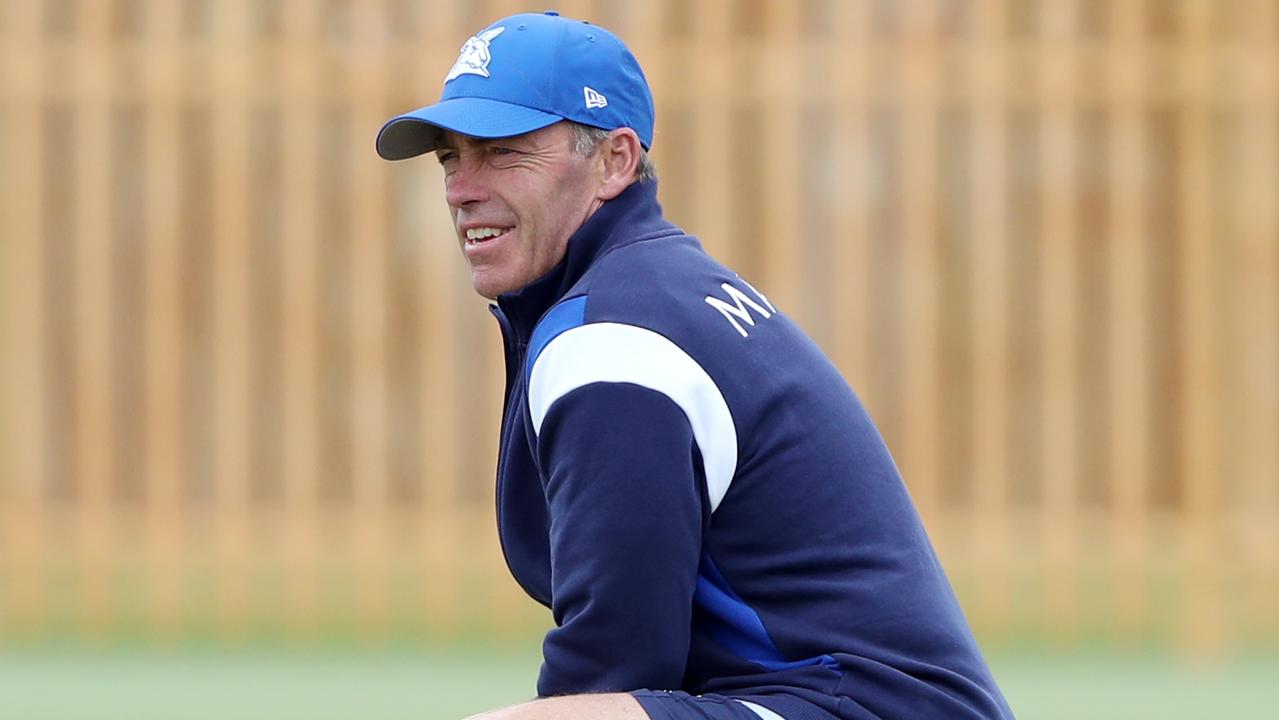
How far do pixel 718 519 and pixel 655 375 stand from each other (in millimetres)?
258

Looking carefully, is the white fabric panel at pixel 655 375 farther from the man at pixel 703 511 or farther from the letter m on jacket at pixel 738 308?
the letter m on jacket at pixel 738 308

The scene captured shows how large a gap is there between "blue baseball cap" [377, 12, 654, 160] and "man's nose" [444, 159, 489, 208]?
97mm

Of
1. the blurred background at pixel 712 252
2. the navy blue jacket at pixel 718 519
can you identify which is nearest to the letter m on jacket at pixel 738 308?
the navy blue jacket at pixel 718 519

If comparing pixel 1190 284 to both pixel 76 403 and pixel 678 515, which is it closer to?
pixel 76 403

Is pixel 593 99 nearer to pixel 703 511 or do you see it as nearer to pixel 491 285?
pixel 491 285

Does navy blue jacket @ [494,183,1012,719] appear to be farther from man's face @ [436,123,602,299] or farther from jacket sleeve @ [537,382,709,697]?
man's face @ [436,123,602,299]

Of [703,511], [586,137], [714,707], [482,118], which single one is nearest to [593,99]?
[586,137]

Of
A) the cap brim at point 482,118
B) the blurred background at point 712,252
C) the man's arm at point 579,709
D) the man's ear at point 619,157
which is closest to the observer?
the man's arm at point 579,709

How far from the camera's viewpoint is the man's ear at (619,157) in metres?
3.23

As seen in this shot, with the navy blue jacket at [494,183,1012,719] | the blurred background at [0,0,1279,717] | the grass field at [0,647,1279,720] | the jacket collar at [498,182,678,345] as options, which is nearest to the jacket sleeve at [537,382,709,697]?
the navy blue jacket at [494,183,1012,719]

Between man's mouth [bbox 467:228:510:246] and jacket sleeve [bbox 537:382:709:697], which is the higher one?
man's mouth [bbox 467:228:510:246]

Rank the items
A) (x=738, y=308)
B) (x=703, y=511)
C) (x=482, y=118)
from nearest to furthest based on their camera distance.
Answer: (x=703, y=511)
(x=738, y=308)
(x=482, y=118)

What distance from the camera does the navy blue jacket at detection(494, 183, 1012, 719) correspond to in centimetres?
280

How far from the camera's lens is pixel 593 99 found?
3199 millimetres
